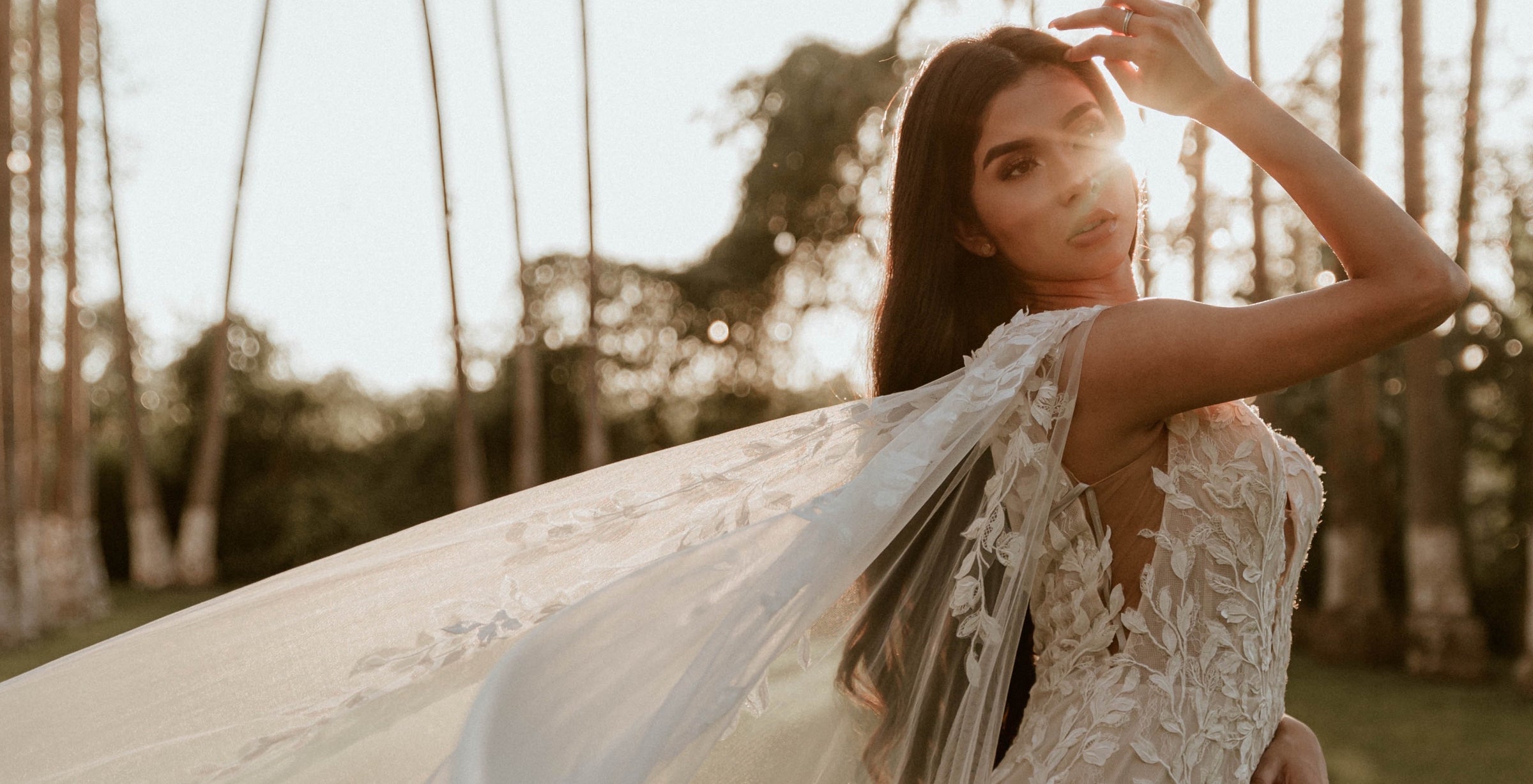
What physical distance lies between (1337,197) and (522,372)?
48.6ft

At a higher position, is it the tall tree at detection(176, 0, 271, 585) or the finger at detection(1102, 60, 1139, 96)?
the finger at detection(1102, 60, 1139, 96)

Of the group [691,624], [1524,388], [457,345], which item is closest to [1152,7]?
[691,624]

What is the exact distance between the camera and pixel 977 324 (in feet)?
6.76

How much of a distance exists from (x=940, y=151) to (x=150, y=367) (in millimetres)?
23114

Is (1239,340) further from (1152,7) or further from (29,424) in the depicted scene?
(29,424)

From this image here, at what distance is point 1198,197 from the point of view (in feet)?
36.7

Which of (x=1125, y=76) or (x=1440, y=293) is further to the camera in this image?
(x=1125, y=76)

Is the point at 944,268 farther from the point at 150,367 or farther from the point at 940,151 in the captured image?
the point at 150,367

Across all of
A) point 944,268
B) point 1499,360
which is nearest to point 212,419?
point 1499,360

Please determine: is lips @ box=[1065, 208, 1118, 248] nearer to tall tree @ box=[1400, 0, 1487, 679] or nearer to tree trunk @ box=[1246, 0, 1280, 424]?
tall tree @ box=[1400, 0, 1487, 679]

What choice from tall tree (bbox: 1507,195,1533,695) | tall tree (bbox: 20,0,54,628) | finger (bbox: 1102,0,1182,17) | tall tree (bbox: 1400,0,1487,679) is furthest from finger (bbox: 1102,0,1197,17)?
→ tall tree (bbox: 20,0,54,628)

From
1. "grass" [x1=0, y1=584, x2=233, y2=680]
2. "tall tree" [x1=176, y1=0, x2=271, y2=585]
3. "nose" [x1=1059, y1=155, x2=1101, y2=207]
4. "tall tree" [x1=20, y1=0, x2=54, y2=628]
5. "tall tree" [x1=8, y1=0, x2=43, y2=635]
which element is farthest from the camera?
"tall tree" [x1=176, y1=0, x2=271, y2=585]

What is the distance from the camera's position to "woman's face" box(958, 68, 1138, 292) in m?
1.92

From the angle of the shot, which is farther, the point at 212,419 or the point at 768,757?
the point at 212,419
